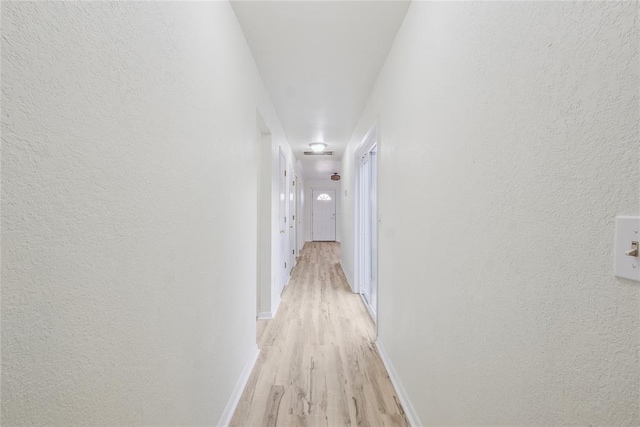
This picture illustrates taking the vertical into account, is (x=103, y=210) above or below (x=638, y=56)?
below

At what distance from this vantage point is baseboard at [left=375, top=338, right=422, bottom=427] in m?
1.50

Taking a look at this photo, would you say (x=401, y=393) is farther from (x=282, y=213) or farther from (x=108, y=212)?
(x=282, y=213)

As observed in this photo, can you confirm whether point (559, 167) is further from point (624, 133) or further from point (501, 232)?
point (501, 232)

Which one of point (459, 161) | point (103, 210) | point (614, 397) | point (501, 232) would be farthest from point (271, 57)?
point (614, 397)

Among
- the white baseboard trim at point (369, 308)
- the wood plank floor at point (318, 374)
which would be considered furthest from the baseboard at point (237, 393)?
the white baseboard trim at point (369, 308)

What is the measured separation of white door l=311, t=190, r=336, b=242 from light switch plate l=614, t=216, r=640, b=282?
953 centimetres

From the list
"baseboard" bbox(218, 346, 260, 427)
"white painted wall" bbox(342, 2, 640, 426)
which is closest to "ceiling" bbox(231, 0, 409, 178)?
"white painted wall" bbox(342, 2, 640, 426)

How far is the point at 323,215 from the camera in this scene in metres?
10.1

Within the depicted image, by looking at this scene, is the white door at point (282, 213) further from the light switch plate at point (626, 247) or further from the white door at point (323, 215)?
the white door at point (323, 215)

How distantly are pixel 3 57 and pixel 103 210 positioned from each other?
1.06 ft

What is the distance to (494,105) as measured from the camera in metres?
0.82

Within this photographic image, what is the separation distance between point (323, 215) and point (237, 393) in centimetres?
844

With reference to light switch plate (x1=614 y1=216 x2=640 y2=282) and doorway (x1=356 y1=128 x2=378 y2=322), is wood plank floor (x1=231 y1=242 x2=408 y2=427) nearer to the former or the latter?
doorway (x1=356 y1=128 x2=378 y2=322)

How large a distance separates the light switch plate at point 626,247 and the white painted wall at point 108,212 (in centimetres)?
107
